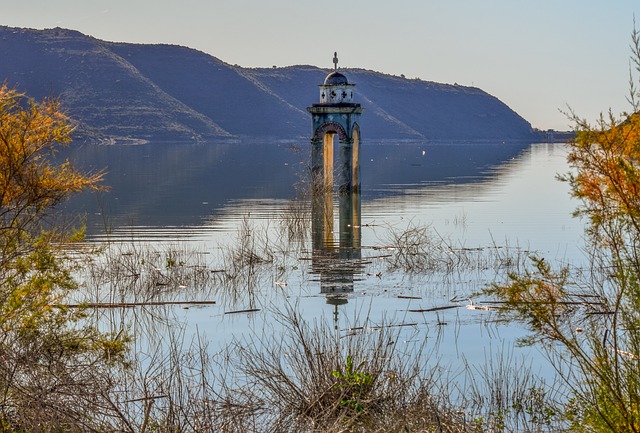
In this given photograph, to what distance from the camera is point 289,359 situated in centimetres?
1154

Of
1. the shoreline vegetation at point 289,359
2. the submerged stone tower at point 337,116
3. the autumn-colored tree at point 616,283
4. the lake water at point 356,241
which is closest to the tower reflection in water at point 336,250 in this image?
the lake water at point 356,241

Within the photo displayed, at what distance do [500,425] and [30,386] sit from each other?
464 centimetres

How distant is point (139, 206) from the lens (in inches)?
1642

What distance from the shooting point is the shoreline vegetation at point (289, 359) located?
27.3 ft

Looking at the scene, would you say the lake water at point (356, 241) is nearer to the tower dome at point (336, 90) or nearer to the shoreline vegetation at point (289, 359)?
the shoreline vegetation at point (289, 359)

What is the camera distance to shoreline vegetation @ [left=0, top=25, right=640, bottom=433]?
8.31m

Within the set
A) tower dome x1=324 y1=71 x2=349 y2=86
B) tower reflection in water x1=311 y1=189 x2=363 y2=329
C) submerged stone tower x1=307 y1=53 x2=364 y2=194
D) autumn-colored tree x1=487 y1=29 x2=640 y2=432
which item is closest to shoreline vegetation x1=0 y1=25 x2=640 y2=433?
autumn-colored tree x1=487 y1=29 x2=640 y2=432

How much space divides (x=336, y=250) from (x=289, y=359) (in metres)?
13.9

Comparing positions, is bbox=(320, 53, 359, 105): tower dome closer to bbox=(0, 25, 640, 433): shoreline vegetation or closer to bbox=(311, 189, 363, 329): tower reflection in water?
bbox=(311, 189, 363, 329): tower reflection in water

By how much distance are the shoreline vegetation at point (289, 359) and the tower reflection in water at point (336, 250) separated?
192 centimetres

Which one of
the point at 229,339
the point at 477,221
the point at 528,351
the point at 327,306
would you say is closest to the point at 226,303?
the point at 327,306

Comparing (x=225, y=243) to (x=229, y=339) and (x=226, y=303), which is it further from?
(x=229, y=339)

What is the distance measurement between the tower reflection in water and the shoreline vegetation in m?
1.92

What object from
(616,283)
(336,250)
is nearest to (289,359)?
(616,283)
